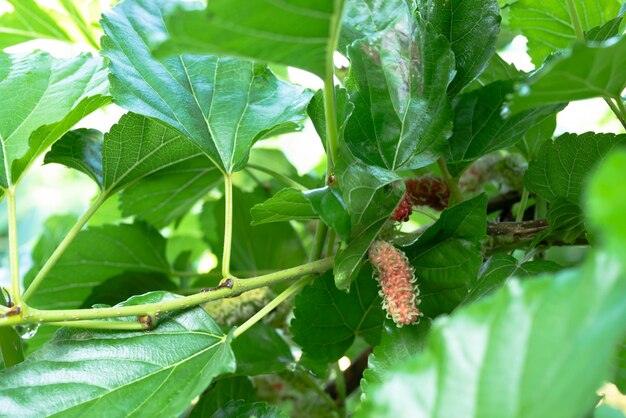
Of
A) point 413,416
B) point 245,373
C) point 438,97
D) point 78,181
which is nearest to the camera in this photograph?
point 413,416

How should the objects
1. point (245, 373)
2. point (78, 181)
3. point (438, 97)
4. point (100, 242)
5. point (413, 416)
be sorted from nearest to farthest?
point (413, 416)
point (438, 97)
point (245, 373)
point (100, 242)
point (78, 181)

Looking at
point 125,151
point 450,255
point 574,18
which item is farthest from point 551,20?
point 125,151

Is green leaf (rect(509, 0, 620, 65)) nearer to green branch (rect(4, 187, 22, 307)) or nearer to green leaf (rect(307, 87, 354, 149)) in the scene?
green leaf (rect(307, 87, 354, 149))

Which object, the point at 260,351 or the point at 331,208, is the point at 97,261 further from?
the point at 331,208

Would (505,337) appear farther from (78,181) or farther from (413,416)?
(78,181)

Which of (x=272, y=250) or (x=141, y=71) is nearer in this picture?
(x=141, y=71)

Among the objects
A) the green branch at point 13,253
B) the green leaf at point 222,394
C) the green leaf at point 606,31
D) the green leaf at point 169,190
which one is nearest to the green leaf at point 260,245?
the green leaf at point 169,190

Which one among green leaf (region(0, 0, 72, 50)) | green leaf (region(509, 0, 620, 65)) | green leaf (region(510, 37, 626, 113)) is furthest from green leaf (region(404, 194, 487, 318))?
green leaf (region(0, 0, 72, 50))

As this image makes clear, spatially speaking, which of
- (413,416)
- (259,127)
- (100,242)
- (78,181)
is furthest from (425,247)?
(78,181)
